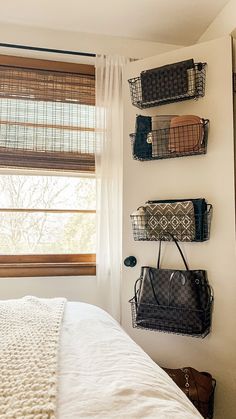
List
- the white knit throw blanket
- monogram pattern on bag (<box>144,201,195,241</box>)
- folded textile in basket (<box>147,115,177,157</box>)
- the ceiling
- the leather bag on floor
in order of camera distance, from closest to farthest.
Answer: the white knit throw blanket < the leather bag on floor < monogram pattern on bag (<box>144,201,195,241</box>) < folded textile in basket (<box>147,115,177,157</box>) < the ceiling

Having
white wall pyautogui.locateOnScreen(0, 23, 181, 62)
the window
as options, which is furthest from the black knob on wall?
white wall pyautogui.locateOnScreen(0, 23, 181, 62)

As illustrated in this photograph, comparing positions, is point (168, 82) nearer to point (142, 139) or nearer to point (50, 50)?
point (142, 139)

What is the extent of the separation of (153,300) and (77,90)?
4.99 ft

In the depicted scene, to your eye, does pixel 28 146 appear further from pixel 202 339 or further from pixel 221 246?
pixel 202 339

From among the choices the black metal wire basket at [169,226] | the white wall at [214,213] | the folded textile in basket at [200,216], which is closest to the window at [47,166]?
the white wall at [214,213]

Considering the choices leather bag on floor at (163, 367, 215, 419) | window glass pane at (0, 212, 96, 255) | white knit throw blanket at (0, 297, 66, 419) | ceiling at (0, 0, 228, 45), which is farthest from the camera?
window glass pane at (0, 212, 96, 255)

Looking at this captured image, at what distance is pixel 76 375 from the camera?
0.86m

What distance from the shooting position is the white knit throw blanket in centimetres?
70

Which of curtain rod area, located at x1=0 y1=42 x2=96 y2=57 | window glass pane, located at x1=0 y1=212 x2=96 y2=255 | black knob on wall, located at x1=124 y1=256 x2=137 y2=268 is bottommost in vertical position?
black knob on wall, located at x1=124 y1=256 x2=137 y2=268

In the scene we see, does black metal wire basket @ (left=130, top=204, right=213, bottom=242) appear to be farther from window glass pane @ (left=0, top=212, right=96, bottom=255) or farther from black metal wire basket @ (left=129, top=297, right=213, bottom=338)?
window glass pane @ (left=0, top=212, right=96, bottom=255)

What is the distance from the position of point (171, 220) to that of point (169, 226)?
35 mm

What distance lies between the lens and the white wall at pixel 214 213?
1.80m

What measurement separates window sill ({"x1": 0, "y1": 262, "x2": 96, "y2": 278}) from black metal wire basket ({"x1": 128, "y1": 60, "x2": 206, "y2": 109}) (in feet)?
3.68

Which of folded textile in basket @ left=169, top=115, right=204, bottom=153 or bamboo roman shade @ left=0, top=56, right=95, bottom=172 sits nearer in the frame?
folded textile in basket @ left=169, top=115, right=204, bottom=153
